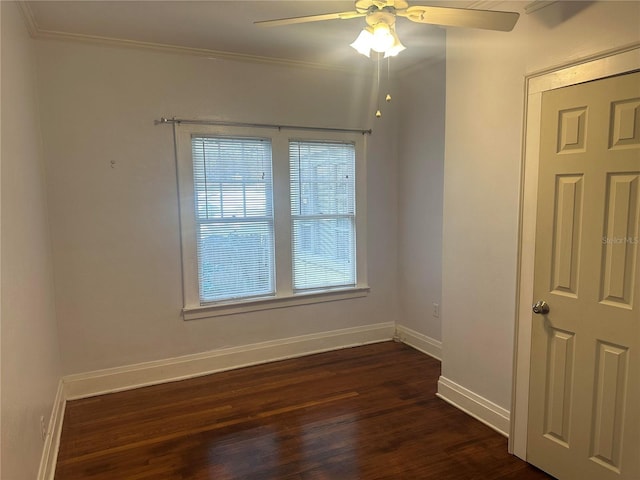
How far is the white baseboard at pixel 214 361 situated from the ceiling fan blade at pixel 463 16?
9.65 feet

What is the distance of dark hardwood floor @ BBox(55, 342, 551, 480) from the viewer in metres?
2.35

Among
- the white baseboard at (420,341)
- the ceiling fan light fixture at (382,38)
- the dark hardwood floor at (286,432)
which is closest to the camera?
the ceiling fan light fixture at (382,38)

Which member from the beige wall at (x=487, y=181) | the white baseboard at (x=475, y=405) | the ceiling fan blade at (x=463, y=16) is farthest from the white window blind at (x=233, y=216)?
the ceiling fan blade at (x=463, y=16)

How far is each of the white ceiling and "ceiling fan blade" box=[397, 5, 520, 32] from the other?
751mm

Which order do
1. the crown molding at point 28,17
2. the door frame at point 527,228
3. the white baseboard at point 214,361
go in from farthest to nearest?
the white baseboard at point 214,361
the crown molding at point 28,17
the door frame at point 527,228

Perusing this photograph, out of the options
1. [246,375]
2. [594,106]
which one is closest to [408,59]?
[594,106]

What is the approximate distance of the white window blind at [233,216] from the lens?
11.6 feet

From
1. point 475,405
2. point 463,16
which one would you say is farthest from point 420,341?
point 463,16

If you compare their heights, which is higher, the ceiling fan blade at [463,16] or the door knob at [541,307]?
the ceiling fan blade at [463,16]

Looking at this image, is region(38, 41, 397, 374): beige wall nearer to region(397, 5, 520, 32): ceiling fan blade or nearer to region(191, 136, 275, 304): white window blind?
region(191, 136, 275, 304): white window blind

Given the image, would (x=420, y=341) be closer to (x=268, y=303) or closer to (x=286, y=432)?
(x=268, y=303)

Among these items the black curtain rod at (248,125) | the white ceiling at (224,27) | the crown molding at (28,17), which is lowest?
the black curtain rod at (248,125)

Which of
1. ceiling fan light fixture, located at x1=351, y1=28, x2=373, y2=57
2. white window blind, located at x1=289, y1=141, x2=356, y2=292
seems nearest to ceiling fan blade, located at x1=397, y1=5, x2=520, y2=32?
ceiling fan light fixture, located at x1=351, y1=28, x2=373, y2=57

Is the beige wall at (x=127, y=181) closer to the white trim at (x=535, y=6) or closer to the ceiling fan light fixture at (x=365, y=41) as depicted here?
the ceiling fan light fixture at (x=365, y=41)
